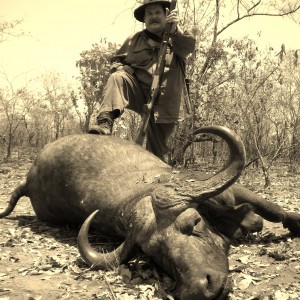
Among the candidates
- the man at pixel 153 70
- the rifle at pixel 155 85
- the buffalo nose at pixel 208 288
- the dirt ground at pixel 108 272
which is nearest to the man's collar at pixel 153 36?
the man at pixel 153 70

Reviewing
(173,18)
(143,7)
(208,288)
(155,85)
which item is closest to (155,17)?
(143,7)

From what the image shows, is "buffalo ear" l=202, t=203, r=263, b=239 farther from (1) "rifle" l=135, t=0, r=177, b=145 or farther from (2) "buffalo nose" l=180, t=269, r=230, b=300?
(1) "rifle" l=135, t=0, r=177, b=145

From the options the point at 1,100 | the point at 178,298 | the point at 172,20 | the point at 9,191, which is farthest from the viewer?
the point at 1,100

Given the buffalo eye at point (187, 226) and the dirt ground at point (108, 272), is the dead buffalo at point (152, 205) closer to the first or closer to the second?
the buffalo eye at point (187, 226)

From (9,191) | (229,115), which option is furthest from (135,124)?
(9,191)

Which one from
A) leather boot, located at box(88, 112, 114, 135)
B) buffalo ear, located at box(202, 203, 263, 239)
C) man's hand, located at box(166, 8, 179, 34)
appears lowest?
buffalo ear, located at box(202, 203, 263, 239)

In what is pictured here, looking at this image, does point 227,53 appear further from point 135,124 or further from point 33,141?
point 33,141

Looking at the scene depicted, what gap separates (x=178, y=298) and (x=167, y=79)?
344cm

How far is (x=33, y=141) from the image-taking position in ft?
49.9

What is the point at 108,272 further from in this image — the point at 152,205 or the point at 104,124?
the point at 104,124

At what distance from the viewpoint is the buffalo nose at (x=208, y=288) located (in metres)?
2.56

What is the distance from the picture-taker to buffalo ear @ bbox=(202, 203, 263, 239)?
11.5ft

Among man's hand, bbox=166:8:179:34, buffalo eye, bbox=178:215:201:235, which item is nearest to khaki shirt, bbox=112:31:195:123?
man's hand, bbox=166:8:179:34

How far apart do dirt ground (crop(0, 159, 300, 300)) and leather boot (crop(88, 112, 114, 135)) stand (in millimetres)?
1107
